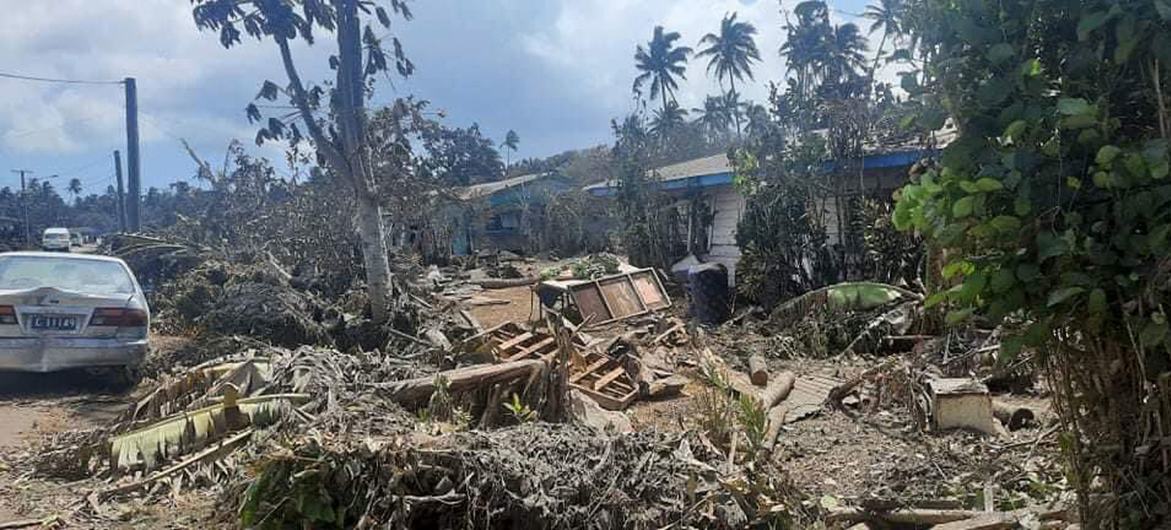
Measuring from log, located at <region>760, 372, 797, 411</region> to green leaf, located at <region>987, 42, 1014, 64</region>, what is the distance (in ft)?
16.2

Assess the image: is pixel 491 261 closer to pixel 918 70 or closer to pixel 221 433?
pixel 221 433

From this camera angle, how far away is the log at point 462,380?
5711 millimetres

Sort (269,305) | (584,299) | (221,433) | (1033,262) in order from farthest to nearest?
(584,299), (269,305), (221,433), (1033,262)

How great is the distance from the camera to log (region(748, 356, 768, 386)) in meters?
8.53

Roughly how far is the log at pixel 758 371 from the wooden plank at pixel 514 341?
2.45m

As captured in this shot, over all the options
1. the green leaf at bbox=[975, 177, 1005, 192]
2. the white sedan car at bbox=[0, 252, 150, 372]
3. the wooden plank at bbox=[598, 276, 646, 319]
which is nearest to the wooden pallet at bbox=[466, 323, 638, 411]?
the wooden plank at bbox=[598, 276, 646, 319]

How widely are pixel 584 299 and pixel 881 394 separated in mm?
5612

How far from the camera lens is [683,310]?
47.4 ft

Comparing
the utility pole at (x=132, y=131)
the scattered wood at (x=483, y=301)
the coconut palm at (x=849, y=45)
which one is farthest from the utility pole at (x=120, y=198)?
the coconut palm at (x=849, y=45)

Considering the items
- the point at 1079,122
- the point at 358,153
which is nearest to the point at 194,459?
the point at 1079,122

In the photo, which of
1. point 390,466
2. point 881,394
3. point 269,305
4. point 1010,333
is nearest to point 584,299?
point 269,305

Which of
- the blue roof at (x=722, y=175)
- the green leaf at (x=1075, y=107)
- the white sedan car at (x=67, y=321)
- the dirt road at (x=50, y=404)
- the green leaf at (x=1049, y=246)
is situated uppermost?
the blue roof at (x=722, y=175)

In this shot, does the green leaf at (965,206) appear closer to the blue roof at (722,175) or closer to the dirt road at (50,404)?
the dirt road at (50,404)

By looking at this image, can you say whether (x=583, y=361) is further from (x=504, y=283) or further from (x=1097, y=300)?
(x=504, y=283)
